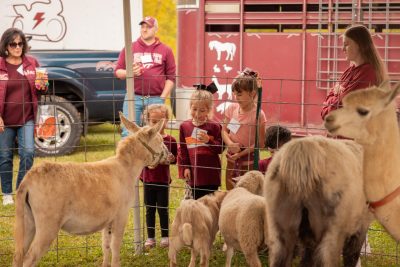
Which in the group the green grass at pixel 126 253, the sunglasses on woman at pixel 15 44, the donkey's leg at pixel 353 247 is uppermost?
the sunglasses on woman at pixel 15 44

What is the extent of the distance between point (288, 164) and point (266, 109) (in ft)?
26.6

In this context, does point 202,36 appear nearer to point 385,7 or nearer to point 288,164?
point 385,7

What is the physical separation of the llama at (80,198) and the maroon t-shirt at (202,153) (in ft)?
2.78

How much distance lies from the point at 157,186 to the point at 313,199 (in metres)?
2.83

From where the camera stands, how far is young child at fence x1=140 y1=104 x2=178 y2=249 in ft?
25.0

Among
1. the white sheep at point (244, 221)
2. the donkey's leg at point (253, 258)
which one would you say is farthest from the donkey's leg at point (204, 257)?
the donkey's leg at point (253, 258)

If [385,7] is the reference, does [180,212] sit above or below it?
below

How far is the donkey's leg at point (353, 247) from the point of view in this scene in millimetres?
5699

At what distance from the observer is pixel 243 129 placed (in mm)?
7566

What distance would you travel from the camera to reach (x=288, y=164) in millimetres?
5113

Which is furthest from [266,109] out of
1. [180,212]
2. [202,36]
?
[180,212]

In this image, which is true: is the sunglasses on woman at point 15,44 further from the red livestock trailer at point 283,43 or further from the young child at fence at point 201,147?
the red livestock trailer at point 283,43

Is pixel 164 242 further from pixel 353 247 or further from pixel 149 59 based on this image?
pixel 149 59

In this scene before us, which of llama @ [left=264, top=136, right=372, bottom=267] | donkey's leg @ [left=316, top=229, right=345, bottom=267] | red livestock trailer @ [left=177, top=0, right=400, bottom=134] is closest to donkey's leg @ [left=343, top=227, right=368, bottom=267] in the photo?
llama @ [left=264, top=136, right=372, bottom=267]
